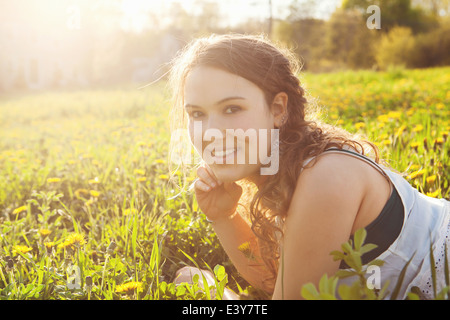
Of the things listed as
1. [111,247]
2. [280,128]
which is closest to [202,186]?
[280,128]

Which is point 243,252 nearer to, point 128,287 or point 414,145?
point 128,287

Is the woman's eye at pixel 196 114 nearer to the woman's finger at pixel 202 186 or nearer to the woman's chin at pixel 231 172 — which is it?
the woman's chin at pixel 231 172

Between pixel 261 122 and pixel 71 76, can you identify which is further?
pixel 71 76

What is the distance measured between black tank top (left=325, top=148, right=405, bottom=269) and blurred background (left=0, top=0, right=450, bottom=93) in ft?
56.2

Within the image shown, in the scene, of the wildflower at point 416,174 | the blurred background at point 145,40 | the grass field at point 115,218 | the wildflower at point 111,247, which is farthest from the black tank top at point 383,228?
the blurred background at point 145,40

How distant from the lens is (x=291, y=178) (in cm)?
123

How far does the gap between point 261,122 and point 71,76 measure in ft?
71.0

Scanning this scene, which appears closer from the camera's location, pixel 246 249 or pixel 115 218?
pixel 246 249

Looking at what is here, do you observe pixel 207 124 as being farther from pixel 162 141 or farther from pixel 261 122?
pixel 162 141

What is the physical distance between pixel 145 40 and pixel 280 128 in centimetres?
2288

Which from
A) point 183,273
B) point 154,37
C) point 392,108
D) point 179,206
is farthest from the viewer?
point 154,37

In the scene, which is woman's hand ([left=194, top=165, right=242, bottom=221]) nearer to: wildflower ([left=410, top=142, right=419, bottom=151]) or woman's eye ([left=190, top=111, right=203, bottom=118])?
woman's eye ([left=190, top=111, right=203, bottom=118])

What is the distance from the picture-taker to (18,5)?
20.5 metres

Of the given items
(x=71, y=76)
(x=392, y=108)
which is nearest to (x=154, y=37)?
(x=71, y=76)
